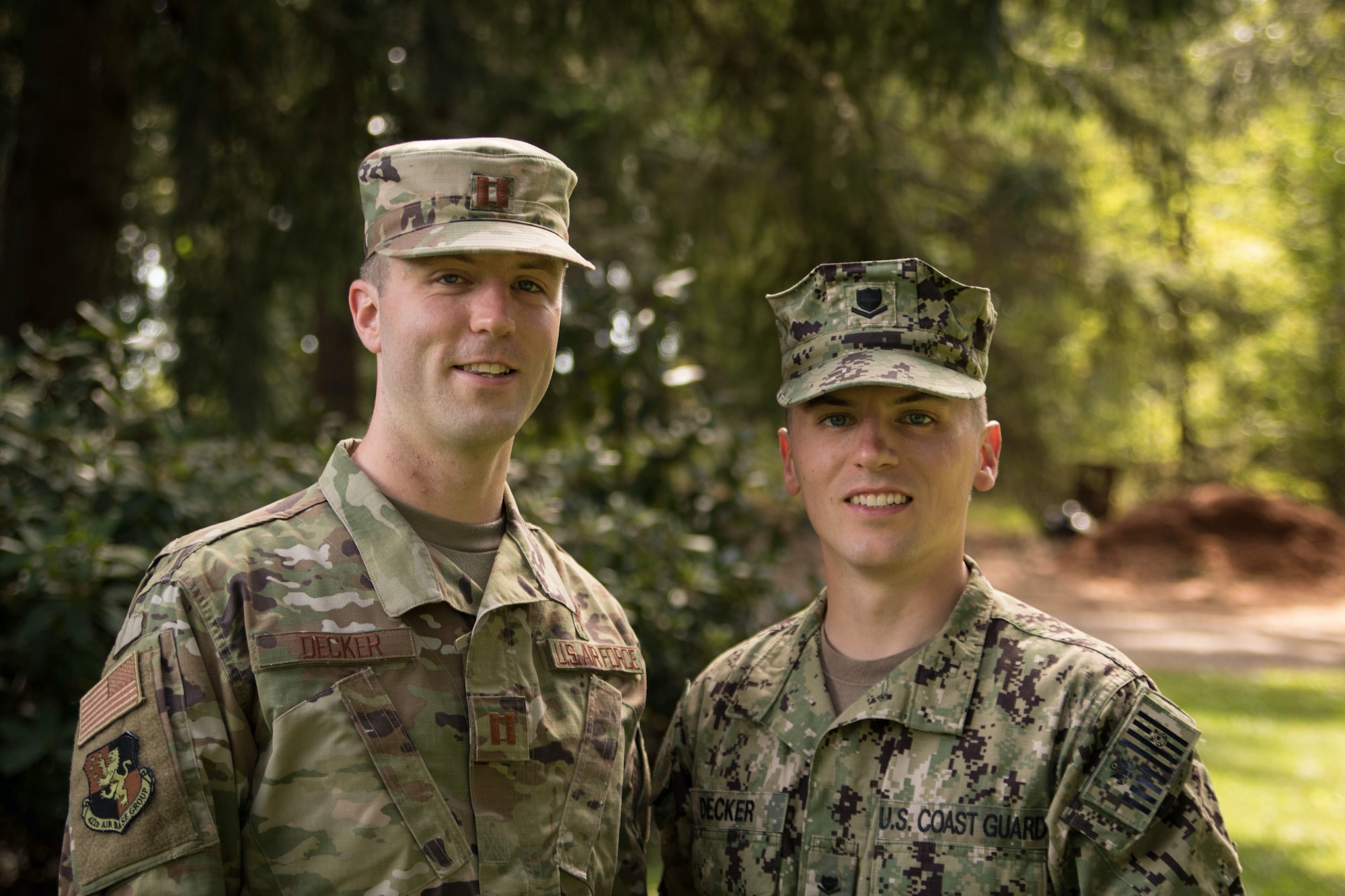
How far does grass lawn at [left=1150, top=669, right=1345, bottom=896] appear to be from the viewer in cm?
620

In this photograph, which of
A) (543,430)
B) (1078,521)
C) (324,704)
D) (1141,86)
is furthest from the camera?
(1078,521)

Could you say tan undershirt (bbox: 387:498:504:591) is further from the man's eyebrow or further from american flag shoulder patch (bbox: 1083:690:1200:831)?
american flag shoulder patch (bbox: 1083:690:1200:831)

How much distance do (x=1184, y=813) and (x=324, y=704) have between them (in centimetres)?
151

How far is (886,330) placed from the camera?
7.97 feet

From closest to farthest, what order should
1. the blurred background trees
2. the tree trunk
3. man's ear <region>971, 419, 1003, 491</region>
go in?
man's ear <region>971, 419, 1003, 491</region>, the blurred background trees, the tree trunk

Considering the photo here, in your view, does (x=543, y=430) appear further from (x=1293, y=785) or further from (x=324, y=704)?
(x=1293, y=785)

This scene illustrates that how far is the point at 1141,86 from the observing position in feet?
42.6

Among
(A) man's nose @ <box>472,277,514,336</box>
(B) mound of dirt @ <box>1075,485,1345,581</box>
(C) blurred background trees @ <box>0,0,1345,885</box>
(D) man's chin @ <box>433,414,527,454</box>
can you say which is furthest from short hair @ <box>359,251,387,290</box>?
(B) mound of dirt @ <box>1075,485,1345,581</box>

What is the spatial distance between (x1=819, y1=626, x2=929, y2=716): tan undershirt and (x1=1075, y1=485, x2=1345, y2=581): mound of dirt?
53.4 feet

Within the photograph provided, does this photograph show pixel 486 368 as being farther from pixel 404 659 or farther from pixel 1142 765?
pixel 1142 765

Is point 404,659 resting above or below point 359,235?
below

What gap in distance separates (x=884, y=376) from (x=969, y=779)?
774mm

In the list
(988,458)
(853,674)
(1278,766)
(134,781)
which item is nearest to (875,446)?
(988,458)

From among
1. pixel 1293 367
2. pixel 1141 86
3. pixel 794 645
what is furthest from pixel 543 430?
pixel 1293 367
